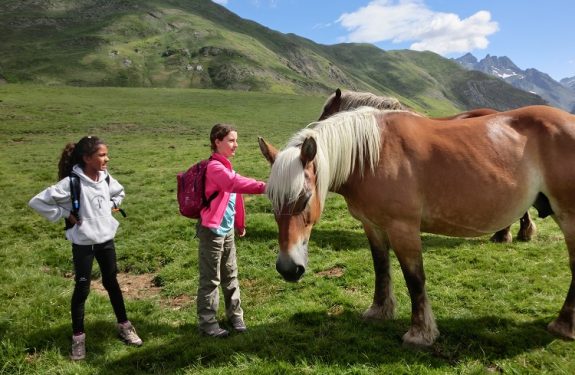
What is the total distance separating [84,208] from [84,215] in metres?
0.09

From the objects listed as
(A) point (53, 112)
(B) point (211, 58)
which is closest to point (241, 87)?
(B) point (211, 58)

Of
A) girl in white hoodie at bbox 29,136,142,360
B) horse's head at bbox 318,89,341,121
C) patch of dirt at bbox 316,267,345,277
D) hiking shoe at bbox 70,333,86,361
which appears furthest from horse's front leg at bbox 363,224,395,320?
hiking shoe at bbox 70,333,86,361

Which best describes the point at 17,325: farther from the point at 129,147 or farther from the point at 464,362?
the point at 129,147

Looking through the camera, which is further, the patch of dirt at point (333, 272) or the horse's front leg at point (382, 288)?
the patch of dirt at point (333, 272)

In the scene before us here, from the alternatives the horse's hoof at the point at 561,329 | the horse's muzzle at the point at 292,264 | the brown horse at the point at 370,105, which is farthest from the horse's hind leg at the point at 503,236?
the horse's muzzle at the point at 292,264

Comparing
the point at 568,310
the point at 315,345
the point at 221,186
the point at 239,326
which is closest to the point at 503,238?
the point at 568,310

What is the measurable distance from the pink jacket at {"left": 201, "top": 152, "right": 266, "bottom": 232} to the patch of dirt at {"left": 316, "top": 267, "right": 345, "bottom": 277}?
2.87 m

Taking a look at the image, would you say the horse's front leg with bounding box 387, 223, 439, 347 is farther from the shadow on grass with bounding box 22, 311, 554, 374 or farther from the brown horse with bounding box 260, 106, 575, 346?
the shadow on grass with bounding box 22, 311, 554, 374

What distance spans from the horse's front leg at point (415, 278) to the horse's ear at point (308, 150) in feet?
4.41

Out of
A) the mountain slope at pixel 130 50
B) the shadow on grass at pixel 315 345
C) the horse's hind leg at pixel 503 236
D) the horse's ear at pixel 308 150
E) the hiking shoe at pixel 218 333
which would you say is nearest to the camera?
the horse's ear at pixel 308 150

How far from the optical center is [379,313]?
5.35 m

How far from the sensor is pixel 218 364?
450 centimetres

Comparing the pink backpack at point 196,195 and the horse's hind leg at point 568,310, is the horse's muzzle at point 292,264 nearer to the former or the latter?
the pink backpack at point 196,195

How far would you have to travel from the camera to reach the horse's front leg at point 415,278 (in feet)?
14.3
